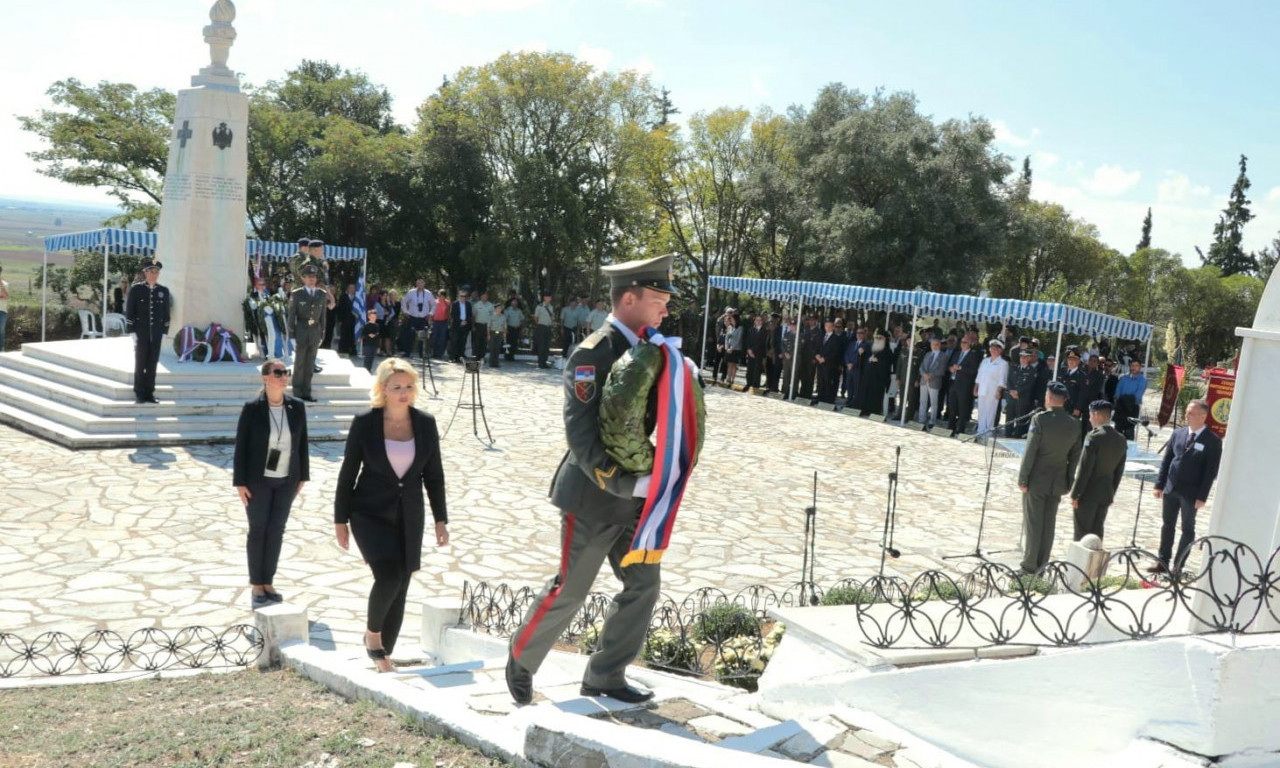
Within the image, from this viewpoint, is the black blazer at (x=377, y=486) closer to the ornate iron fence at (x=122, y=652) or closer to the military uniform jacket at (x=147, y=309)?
the ornate iron fence at (x=122, y=652)

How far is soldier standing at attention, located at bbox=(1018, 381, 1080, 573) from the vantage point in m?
8.78

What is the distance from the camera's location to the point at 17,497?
9.31m

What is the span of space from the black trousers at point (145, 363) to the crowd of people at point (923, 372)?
12009 mm

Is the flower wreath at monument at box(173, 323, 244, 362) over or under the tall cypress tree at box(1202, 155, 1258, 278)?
under

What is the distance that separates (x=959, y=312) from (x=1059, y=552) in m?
9.08

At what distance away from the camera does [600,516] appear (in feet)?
13.3

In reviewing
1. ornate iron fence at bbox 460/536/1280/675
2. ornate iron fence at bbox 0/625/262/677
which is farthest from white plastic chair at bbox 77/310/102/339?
ornate iron fence at bbox 460/536/1280/675

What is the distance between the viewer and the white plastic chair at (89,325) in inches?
864

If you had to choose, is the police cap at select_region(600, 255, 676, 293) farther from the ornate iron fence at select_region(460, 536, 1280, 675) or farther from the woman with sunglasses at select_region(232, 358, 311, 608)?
the woman with sunglasses at select_region(232, 358, 311, 608)

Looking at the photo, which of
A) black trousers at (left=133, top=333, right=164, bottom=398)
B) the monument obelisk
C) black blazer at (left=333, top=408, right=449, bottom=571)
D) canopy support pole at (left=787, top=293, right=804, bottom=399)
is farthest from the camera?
canopy support pole at (left=787, top=293, right=804, bottom=399)

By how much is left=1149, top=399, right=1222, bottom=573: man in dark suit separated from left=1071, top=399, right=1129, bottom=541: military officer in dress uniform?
2.21 feet

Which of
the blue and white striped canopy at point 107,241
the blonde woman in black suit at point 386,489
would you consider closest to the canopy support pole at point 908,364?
the blue and white striped canopy at point 107,241

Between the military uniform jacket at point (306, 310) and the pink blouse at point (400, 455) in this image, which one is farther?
the military uniform jacket at point (306, 310)

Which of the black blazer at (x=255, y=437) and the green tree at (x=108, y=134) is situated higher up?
the green tree at (x=108, y=134)
